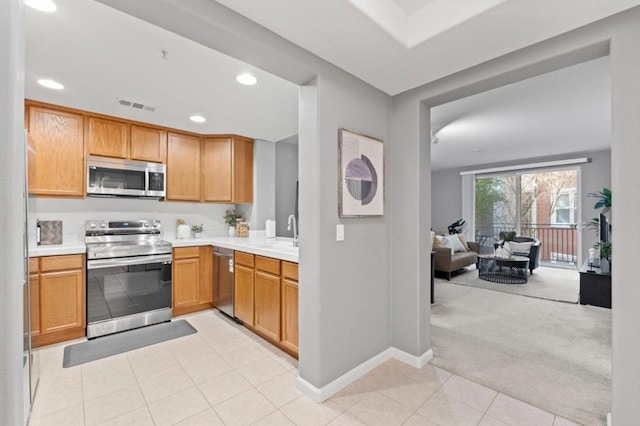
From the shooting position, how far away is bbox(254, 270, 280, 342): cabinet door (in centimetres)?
260

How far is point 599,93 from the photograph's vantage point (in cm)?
311

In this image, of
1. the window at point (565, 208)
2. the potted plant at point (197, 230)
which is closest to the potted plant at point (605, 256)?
the window at point (565, 208)

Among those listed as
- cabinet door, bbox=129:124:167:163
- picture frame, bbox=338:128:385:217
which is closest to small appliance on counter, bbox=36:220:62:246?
cabinet door, bbox=129:124:167:163

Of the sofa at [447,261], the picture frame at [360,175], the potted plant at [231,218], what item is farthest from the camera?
the sofa at [447,261]

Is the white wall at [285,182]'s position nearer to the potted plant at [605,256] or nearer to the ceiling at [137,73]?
the ceiling at [137,73]

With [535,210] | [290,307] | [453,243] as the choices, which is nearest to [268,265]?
[290,307]

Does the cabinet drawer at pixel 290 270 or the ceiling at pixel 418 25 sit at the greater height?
the ceiling at pixel 418 25

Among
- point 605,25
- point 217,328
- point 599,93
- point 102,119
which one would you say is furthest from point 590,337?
point 102,119

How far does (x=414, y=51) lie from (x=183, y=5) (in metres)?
1.35

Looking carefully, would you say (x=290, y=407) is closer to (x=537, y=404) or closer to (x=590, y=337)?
(x=537, y=404)

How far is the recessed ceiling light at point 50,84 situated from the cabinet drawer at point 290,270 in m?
2.48

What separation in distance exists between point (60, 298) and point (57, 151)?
1.49 m

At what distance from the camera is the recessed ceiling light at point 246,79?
2.36m

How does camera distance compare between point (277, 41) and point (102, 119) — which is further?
point (102, 119)
